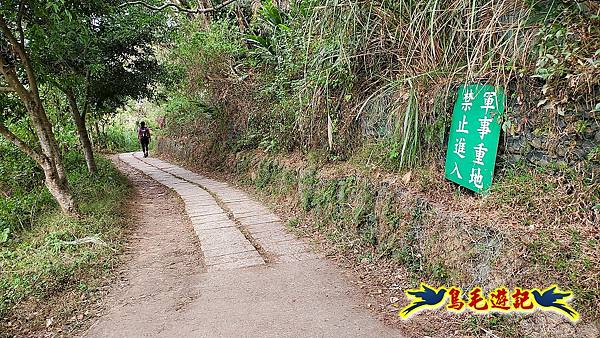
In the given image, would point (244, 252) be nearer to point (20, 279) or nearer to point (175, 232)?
point (175, 232)

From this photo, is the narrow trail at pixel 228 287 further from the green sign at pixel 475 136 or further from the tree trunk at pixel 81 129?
the tree trunk at pixel 81 129

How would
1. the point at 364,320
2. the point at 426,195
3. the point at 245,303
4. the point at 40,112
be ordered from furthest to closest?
the point at 40,112
the point at 426,195
the point at 245,303
the point at 364,320

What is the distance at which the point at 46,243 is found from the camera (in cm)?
400

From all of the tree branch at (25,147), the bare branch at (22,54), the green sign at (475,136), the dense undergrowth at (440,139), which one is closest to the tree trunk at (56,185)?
the tree branch at (25,147)

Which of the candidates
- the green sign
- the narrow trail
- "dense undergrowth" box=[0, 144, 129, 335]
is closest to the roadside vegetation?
"dense undergrowth" box=[0, 144, 129, 335]

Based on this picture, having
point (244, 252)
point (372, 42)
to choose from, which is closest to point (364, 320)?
point (244, 252)

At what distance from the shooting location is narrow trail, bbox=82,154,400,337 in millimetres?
2508

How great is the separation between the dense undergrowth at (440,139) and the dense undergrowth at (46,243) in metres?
2.26

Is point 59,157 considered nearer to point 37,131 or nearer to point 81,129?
point 37,131

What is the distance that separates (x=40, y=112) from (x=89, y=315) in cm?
306

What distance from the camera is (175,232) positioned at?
4695 mm

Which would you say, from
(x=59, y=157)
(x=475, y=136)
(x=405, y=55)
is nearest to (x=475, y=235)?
(x=475, y=136)

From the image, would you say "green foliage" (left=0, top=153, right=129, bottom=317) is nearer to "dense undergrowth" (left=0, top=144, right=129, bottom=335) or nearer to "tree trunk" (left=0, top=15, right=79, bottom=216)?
"dense undergrowth" (left=0, top=144, right=129, bottom=335)

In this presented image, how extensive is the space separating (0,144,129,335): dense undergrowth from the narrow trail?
32 cm
